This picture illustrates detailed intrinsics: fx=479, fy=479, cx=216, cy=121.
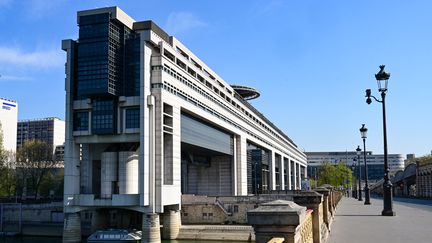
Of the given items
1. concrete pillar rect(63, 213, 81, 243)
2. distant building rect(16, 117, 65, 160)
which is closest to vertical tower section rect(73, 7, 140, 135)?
concrete pillar rect(63, 213, 81, 243)

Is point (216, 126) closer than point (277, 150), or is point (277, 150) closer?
point (216, 126)

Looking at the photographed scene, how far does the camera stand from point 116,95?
53.5 meters

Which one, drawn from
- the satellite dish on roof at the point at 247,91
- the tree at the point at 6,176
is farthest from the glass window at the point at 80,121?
the satellite dish on roof at the point at 247,91

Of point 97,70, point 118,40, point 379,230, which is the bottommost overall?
point 379,230

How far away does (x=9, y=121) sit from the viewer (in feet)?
470

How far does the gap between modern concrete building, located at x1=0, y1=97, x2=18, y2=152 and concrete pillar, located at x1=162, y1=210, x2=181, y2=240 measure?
96956 mm

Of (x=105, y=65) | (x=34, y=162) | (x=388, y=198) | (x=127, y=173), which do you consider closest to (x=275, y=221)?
(x=388, y=198)

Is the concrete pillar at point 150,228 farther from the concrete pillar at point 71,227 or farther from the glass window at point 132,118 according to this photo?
the glass window at point 132,118

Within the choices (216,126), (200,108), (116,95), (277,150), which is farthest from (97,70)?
(277,150)

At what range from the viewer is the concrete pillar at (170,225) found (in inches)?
2265

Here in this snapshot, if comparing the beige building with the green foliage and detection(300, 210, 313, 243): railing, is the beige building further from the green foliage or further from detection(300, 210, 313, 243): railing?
detection(300, 210, 313, 243): railing

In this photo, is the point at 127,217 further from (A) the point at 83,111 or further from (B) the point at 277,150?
(B) the point at 277,150

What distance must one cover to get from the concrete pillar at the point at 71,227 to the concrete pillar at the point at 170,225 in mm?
10203

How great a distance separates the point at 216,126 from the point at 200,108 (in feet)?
33.2
